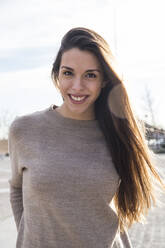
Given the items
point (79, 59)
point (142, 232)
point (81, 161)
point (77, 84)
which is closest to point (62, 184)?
point (81, 161)

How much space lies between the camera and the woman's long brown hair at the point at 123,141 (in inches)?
79.2

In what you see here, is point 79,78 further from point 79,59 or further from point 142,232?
point 142,232

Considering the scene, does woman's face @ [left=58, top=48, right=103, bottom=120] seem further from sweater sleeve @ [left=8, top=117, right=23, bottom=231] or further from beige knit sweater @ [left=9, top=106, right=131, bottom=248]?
sweater sleeve @ [left=8, top=117, right=23, bottom=231]

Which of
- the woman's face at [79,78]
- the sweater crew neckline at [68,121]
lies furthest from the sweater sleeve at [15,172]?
the woman's face at [79,78]

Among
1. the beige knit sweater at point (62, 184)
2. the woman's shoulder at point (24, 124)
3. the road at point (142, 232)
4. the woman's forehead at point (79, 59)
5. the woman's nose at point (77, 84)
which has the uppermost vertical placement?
the woman's forehead at point (79, 59)

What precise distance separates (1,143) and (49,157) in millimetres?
40683

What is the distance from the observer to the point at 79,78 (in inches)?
72.2

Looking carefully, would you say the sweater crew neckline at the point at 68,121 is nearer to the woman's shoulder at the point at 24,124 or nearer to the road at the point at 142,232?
the woman's shoulder at the point at 24,124

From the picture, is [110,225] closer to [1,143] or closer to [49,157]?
[49,157]

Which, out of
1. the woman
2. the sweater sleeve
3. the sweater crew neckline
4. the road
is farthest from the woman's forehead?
the road

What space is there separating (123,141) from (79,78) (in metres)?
0.59

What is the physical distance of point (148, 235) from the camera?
491 centimetres

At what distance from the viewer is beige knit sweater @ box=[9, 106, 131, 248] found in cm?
170

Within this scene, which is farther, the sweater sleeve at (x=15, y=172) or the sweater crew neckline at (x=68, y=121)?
the sweater crew neckline at (x=68, y=121)
